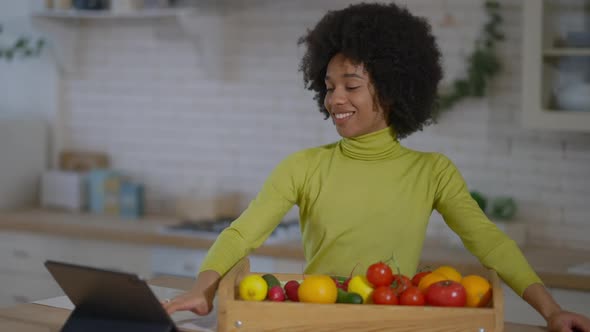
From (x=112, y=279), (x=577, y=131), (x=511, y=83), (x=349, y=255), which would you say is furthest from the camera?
(x=511, y=83)

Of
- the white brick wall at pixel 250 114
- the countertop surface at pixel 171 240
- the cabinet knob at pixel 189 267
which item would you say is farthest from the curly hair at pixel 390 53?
the cabinet knob at pixel 189 267

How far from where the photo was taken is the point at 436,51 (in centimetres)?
230

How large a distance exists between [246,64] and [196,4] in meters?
0.38

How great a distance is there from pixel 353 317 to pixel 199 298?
342 millimetres

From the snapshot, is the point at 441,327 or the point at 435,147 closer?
the point at 441,327

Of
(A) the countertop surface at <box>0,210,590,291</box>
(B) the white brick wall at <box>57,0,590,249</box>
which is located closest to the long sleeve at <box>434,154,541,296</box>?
(A) the countertop surface at <box>0,210,590,291</box>

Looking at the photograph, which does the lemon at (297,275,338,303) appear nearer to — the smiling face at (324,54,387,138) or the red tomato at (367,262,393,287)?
the red tomato at (367,262,393,287)

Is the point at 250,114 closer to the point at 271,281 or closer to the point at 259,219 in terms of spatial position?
the point at 259,219

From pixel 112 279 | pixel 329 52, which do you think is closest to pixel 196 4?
pixel 329 52

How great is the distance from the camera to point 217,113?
4.58 meters

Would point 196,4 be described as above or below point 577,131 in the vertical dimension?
above

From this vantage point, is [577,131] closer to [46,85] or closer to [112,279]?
[112,279]

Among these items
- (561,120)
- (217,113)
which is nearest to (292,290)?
(561,120)

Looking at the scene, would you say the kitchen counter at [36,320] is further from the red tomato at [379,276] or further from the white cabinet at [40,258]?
the white cabinet at [40,258]
